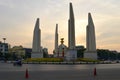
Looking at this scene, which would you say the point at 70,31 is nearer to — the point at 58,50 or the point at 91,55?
the point at 91,55

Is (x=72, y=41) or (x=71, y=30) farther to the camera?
(x=72, y=41)

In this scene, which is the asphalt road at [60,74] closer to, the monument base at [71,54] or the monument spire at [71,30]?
the monument spire at [71,30]

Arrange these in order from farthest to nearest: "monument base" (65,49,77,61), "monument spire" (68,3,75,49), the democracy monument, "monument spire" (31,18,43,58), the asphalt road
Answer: "monument spire" (31,18,43,58)
"monument base" (65,49,77,61)
the democracy monument
"monument spire" (68,3,75,49)
the asphalt road

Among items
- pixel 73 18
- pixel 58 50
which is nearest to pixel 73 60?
pixel 73 18

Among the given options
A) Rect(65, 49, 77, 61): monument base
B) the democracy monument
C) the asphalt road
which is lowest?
the asphalt road

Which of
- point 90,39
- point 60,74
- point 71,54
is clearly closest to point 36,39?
point 71,54

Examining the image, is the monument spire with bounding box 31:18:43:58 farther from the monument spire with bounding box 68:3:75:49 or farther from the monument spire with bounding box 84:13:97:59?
the monument spire with bounding box 84:13:97:59

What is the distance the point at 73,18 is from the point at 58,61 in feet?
46.1

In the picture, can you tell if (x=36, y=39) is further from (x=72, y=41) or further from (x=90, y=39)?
(x=90, y=39)

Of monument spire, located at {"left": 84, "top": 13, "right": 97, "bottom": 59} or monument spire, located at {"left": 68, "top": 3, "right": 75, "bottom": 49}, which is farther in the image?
monument spire, located at {"left": 84, "top": 13, "right": 97, "bottom": 59}

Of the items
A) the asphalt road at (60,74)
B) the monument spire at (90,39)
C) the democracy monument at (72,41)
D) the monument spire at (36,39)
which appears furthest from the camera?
the monument spire at (36,39)

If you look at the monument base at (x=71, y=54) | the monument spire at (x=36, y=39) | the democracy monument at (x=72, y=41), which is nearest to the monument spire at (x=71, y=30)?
the democracy monument at (x=72, y=41)

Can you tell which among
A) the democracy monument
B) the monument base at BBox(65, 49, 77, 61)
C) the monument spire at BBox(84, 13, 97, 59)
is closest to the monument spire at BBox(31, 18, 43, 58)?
the democracy monument

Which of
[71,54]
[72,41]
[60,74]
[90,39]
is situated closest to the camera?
[60,74]
